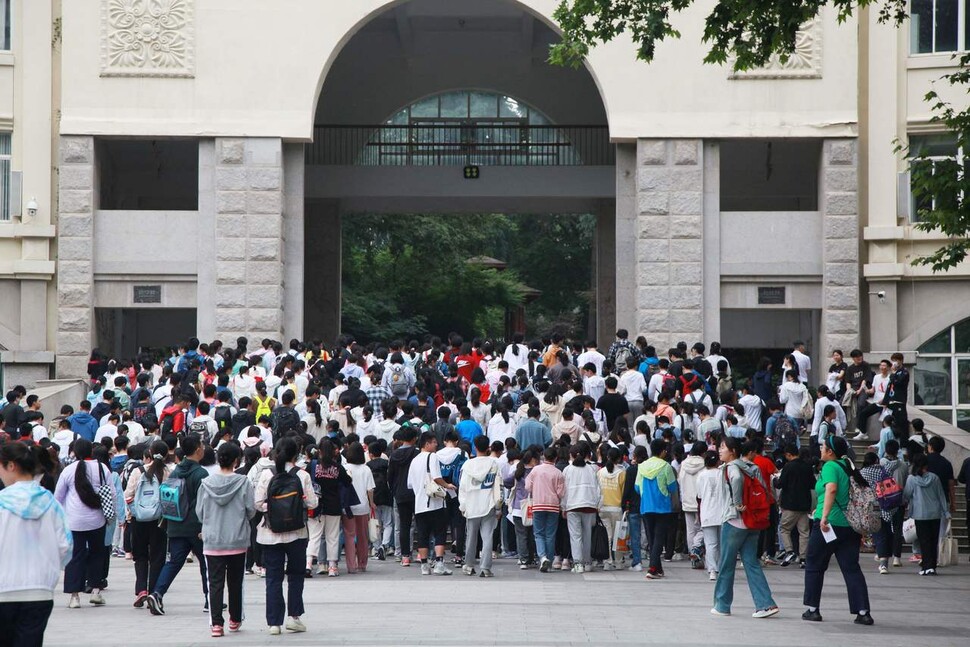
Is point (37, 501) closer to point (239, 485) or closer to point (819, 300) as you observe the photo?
point (239, 485)

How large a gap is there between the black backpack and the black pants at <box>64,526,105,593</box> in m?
2.60

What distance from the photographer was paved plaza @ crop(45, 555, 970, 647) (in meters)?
11.6

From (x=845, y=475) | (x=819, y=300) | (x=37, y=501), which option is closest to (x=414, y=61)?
(x=819, y=300)

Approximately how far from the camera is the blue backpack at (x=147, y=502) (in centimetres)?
1302

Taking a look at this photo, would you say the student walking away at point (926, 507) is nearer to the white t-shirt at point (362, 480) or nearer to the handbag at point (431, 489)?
the handbag at point (431, 489)

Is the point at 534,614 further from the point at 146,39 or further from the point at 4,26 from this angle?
the point at 4,26

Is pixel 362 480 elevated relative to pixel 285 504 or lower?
lower

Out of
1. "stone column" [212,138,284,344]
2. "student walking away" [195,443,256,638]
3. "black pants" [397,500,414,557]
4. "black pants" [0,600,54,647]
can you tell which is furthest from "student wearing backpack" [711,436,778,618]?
"stone column" [212,138,284,344]

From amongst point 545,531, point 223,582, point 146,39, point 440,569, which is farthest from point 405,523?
point 146,39

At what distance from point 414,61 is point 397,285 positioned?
10.4 metres

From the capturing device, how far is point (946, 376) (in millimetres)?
27250

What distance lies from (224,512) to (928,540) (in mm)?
9625

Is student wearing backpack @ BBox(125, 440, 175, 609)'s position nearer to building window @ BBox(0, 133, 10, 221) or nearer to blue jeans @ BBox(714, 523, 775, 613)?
blue jeans @ BBox(714, 523, 775, 613)

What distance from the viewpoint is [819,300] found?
26750 mm
